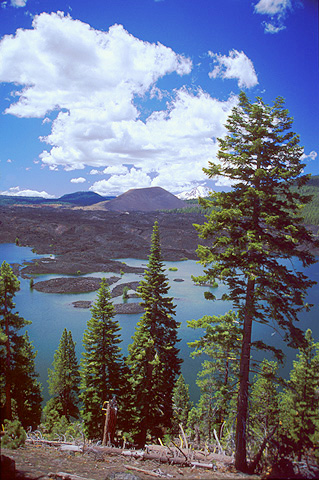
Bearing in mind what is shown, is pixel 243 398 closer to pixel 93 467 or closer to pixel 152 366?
pixel 93 467

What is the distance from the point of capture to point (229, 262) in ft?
32.8

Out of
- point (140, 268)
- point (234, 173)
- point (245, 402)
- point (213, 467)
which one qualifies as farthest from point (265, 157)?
point (140, 268)

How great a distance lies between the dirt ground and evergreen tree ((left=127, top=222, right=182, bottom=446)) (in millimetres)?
8058

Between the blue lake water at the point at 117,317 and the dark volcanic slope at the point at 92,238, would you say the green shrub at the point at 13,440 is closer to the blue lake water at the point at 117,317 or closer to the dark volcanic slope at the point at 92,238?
the blue lake water at the point at 117,317

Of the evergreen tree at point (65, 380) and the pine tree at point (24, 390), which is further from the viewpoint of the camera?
the evergreen tree at point (65, 380)

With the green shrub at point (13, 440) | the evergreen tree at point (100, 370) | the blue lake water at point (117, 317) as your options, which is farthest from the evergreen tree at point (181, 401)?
the green shrub at point (13, 440)

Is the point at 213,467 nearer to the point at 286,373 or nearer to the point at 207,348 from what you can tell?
the point at 207,348

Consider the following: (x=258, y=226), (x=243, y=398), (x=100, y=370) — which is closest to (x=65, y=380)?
(x=100, y=370)

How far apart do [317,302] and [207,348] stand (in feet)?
176

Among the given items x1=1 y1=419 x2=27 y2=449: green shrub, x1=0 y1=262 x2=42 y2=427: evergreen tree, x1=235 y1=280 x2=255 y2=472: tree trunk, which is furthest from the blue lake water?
x1=1 y1=419 x2=27 y2=449: green shrub

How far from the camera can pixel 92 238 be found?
125 m

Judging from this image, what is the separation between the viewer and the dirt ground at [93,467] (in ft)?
24.2

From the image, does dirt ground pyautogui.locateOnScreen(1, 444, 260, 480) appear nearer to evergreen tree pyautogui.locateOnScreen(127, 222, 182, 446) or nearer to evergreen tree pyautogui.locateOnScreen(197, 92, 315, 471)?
evergreen tree pyautogui.locateOnScreen(197, 92, 315, 471)

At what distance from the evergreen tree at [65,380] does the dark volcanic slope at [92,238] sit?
6060cm
